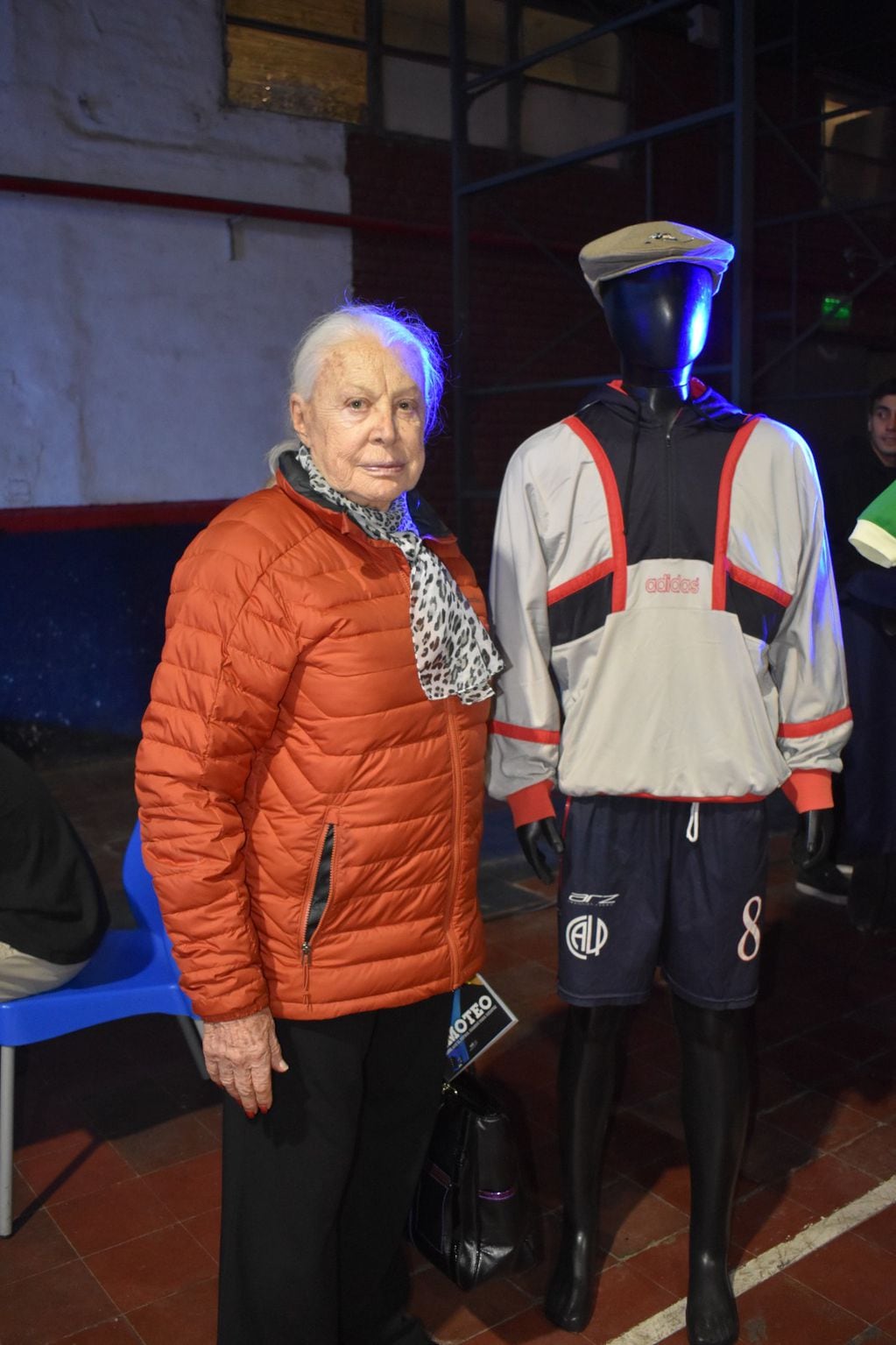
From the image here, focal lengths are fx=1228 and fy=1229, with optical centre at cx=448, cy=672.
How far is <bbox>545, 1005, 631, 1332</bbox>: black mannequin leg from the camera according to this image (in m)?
2.28

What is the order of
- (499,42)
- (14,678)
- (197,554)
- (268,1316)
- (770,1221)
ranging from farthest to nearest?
(499,42) → (14,678) → (770,1221) → (268,1316) → (197,554)

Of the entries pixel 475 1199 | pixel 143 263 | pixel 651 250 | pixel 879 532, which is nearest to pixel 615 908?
pixel 475 1199

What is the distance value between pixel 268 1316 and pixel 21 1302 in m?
0.82

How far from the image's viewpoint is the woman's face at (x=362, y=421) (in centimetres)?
182

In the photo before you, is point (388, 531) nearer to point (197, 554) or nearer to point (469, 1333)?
point (197, 554)

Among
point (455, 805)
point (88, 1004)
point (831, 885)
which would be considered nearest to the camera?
point (455, 805)

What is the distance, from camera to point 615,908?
2217 millimetres

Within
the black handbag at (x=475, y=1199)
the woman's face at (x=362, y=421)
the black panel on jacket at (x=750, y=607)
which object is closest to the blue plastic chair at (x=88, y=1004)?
the black handbag at (x=475, y=1199)

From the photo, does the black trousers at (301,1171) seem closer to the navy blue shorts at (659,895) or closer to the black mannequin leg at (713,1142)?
the navy blue shorts at (659,895)

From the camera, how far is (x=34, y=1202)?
2760 millimetres

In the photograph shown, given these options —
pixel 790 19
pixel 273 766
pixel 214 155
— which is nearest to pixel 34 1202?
pixel 273 766

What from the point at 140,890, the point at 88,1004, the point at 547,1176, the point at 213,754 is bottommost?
the point at 547,1176

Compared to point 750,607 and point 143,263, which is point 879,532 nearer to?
point 750,607

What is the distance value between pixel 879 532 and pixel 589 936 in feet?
2.85
